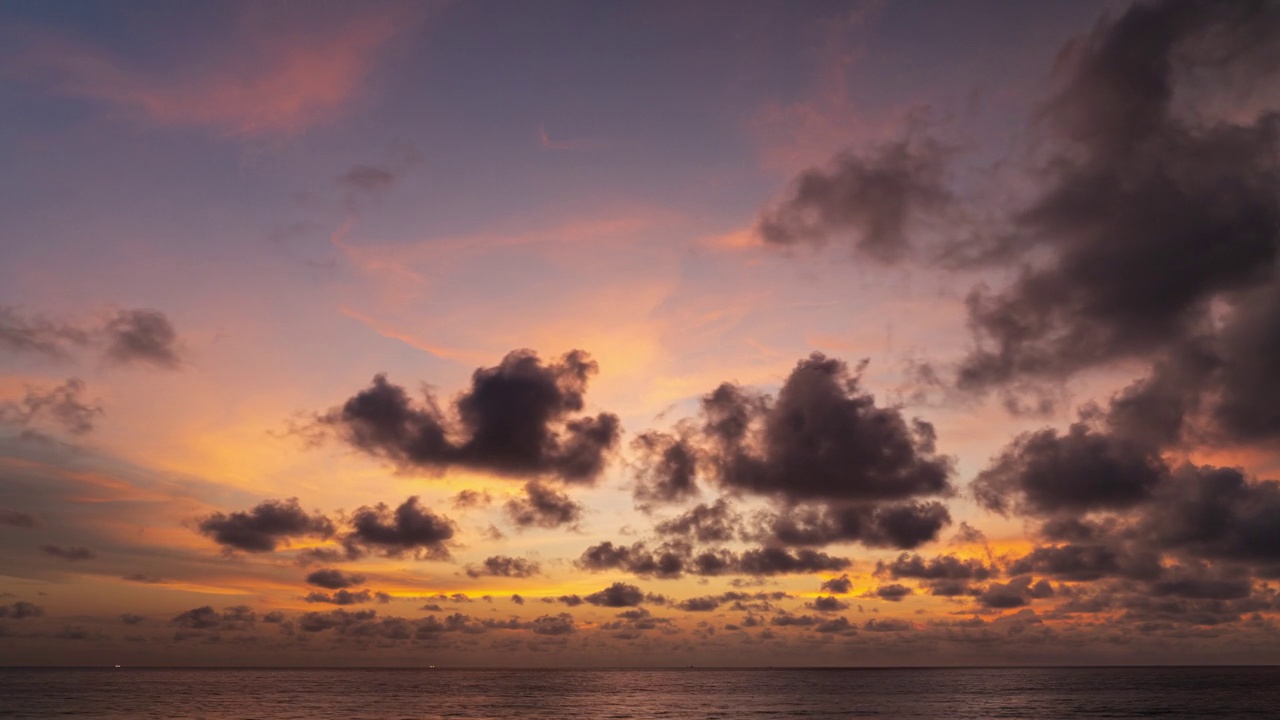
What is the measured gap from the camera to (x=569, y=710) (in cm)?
18625

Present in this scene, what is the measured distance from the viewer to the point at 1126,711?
184250 millimetres

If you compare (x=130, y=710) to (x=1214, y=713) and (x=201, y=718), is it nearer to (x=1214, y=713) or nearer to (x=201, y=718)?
(x=201, y=718)

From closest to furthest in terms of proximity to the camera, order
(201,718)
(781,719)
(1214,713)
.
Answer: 1. (201,718)
2. (781,719)
3. (1214,713)

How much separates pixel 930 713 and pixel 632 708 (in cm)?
6511

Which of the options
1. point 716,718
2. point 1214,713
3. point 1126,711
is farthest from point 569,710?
point 1214,713

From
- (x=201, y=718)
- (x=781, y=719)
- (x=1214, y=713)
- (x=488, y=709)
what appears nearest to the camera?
(x=201, y=718)

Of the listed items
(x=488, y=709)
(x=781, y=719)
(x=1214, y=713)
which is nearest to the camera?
(x=781, y=719)

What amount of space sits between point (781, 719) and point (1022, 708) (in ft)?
204

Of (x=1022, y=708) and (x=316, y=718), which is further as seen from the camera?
(x=1022, y=708)

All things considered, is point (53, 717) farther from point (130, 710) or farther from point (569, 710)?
point (569, 710)

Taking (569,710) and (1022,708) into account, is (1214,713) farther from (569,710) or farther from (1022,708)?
(569,710)

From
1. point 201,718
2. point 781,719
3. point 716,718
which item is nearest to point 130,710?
point 201,718

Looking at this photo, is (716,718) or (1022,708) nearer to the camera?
(716,718)

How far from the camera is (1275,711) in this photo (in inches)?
7224
